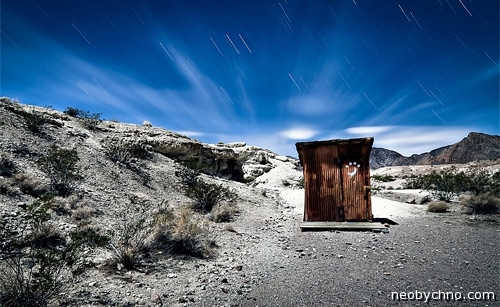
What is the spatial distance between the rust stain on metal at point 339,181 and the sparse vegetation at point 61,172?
9.19m

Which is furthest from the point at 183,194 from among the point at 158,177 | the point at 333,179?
the point at 333,179

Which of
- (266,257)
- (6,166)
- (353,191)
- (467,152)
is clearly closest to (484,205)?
(353,191)

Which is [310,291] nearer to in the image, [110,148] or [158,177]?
[158,177]

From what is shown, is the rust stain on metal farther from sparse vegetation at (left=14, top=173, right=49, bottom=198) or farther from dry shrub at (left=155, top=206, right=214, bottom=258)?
sparse vegetation at (left=14, top=173, right=49, bottom=198)

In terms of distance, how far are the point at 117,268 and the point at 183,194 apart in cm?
904

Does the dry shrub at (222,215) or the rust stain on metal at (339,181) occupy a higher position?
the rust stain on metal at (339,181)

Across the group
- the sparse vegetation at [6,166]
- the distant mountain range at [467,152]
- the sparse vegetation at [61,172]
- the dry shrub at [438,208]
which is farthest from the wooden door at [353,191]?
the distant mountain range at [467,152]

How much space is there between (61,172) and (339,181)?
430 inches

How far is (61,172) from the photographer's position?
9734mm

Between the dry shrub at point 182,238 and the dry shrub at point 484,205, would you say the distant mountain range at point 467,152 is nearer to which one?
the dry shrub at point 484,205

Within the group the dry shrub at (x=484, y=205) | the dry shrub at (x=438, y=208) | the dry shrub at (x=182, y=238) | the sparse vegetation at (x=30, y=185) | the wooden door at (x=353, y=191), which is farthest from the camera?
the dry shrub at (x=438, y=208)

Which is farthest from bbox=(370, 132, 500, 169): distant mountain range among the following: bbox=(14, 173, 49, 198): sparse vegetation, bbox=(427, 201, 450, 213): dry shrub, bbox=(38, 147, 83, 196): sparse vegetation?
bbox=(14, 173, 49, 198): sparse vegetation

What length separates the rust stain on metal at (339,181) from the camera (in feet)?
32.2

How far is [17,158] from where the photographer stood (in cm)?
999
